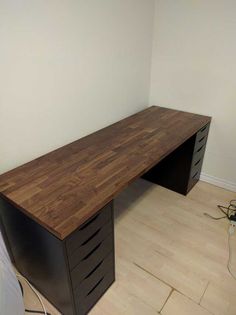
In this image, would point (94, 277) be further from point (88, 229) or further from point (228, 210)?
point (228, 210)

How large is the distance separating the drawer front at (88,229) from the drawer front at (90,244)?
2 centimetres

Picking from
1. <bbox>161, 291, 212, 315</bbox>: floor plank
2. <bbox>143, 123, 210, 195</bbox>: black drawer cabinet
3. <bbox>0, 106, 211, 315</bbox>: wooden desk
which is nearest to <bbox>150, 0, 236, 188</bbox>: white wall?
<bbox>143, 123, 210, 195</bbox>: black drawer cabinet

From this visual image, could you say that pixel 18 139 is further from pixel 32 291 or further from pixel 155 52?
pixel 155 52

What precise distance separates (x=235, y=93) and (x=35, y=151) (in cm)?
168

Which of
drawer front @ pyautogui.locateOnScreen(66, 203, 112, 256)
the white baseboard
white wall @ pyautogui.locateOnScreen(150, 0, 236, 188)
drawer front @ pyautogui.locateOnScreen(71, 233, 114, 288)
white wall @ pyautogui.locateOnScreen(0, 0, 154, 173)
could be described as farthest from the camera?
the white baseboard

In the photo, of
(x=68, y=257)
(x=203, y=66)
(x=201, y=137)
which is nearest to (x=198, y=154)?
(x=201, y=137)

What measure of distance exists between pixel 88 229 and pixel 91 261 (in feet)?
0.73

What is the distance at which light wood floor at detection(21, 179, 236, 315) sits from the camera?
143cm

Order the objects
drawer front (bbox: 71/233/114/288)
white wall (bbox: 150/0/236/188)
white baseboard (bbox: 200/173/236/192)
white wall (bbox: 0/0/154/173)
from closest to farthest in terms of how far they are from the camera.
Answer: drawer front (bbox: 71/233/114/288), white wall (bbox: 0/0/154/173), white wall (bbox: 150/0/236/188), white baseboard (bbox: 200/173/236/192)

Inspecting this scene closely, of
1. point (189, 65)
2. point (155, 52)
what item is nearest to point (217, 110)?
point (189, 65)

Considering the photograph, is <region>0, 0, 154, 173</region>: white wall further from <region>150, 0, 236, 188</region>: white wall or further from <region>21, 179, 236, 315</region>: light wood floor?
<region>21, 179, 236, 315</region>: light wood floor

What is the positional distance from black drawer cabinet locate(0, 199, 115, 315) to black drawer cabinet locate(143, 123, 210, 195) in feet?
3.59

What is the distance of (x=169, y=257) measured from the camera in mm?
1718

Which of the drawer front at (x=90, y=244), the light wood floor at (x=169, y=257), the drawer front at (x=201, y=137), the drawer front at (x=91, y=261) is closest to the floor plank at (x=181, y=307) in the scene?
the light wood floor at (x=169, y=257)
